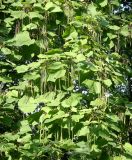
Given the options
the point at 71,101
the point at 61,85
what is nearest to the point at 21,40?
the point at 61,85

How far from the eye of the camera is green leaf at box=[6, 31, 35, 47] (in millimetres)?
3898

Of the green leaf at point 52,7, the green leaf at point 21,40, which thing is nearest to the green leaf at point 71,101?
the green leaf at point 21,40

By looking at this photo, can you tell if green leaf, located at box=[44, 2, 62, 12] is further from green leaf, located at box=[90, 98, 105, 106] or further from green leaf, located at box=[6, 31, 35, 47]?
green leaf, located at box=[90, 98, 105, 106]

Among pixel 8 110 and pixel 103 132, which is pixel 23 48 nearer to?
pixel 8 110

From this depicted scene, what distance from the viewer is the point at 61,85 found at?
11.8ft

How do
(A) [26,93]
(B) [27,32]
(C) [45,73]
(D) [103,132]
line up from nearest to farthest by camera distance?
(D) [103,132] < (C) [45,73] < (A) [26,93] < (B) [27,32]

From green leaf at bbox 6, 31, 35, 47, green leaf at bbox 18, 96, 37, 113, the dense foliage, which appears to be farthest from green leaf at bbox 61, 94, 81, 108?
green leaf at bbox 6, 31, 35, 47

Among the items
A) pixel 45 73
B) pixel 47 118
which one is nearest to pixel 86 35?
pixel 45 73

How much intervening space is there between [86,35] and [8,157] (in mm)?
1401

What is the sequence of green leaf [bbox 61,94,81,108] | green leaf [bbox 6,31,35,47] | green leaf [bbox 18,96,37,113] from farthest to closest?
green leaf [bbox 6,31,35,47] < green leaf [bbox 18,96,37,113] < green leaf [bbox 61,94,81,108]

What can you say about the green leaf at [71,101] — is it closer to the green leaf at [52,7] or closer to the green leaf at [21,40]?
the green leaf at [21,40]

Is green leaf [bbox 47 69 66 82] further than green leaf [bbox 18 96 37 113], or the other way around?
green leaf [bbox 18 96 37 113]

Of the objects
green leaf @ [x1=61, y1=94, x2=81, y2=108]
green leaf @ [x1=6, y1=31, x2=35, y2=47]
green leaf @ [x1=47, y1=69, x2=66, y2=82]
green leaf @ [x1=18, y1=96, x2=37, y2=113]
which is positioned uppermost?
green leaf @ [x1=6, y1=31, x2=35, y2=47]

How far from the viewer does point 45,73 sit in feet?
11.2
